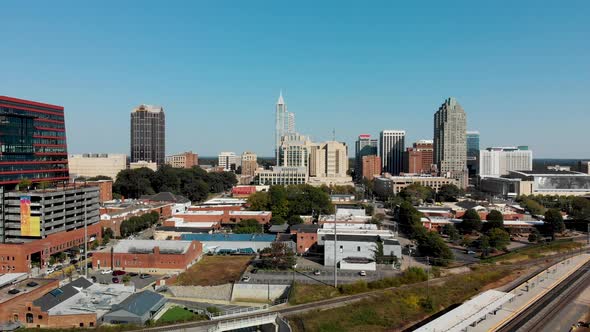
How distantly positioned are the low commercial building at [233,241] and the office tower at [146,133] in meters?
95.0

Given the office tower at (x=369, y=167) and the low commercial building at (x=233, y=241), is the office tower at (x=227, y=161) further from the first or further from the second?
the low commercial building at (x=233, y=241)

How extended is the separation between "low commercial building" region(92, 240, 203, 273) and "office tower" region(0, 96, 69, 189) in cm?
1320

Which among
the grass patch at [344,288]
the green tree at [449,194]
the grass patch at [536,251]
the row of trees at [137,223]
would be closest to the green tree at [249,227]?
the row of trees at [137,223]

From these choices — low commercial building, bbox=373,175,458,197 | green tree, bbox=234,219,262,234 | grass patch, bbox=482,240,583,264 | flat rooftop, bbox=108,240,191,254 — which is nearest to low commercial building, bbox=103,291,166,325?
flat rooftop, bbox=108,240,191,254

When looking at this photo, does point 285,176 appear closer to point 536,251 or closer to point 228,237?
point 228,237

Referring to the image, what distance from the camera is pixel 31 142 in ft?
143

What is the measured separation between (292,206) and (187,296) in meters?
29.8

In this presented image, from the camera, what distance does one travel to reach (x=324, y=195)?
61.7 metres

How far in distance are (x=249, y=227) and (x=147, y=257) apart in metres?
15.0

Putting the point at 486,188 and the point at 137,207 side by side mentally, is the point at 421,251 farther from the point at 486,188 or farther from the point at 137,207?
the point at 486,188

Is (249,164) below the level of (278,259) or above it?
above

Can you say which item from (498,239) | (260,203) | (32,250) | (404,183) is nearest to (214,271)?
(32,250)

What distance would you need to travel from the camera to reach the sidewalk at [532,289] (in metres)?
23.4

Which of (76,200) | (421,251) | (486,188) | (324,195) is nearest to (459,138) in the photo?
(486,188)
